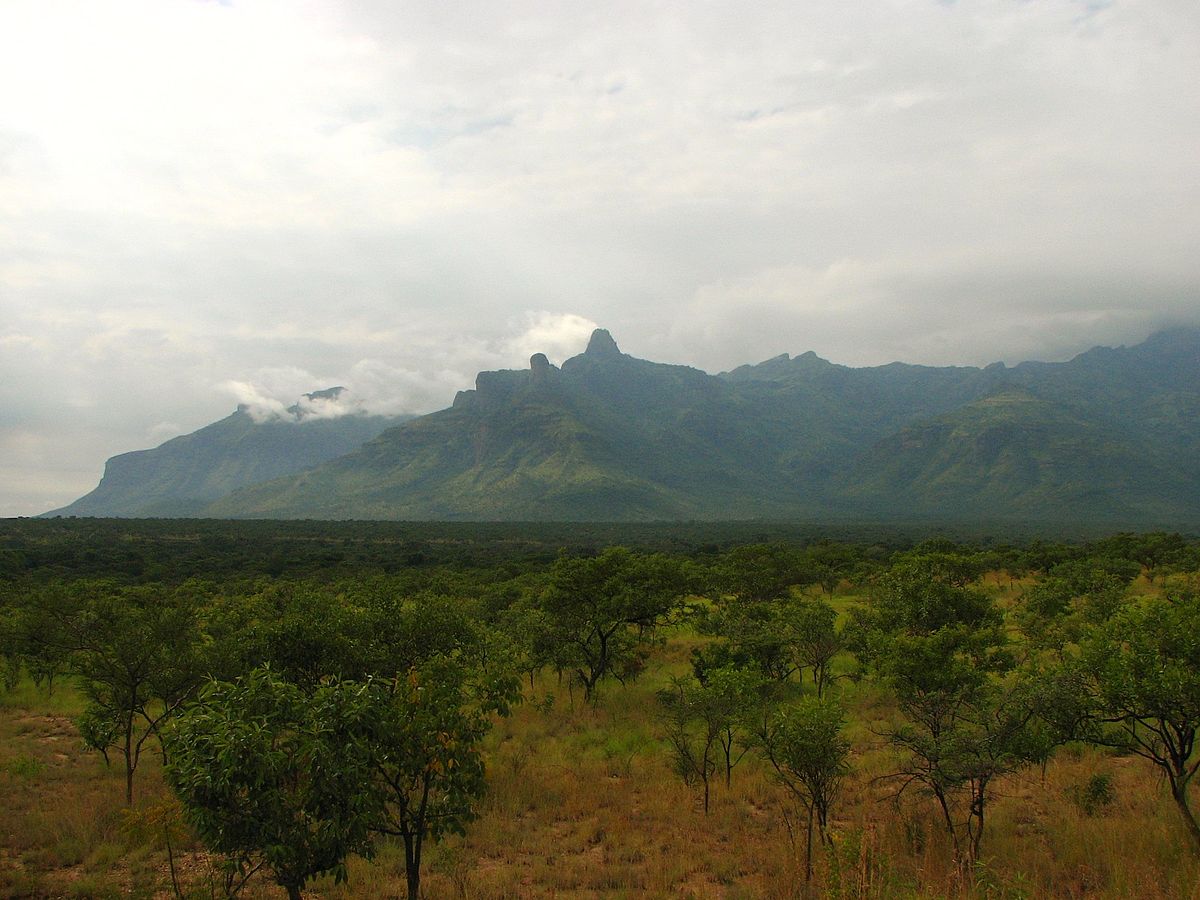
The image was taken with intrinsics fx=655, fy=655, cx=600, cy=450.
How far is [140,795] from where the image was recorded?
54.5 ft

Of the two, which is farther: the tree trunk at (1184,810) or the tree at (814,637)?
the tree at (814,637)

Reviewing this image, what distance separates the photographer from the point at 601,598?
26.5m

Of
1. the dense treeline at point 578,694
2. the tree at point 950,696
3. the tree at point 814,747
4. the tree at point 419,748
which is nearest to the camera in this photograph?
the dense treeline at point 578,694

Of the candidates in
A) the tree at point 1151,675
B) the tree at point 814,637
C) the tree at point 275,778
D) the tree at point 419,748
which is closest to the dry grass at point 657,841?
the tree at point 1151,675

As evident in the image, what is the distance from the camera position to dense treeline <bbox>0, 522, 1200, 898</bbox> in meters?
7.93

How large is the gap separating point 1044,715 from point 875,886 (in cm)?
438

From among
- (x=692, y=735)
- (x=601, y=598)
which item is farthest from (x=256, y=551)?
(x=692, y=735)

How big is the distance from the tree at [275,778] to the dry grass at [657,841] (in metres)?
4.53

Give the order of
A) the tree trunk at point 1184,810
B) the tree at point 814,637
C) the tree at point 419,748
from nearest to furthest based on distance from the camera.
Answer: the tree at point 419,748 < the tree trunk at point 1184,810 < the tree at point 814,637

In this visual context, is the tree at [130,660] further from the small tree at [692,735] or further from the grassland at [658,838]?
the small tree at [692,735]

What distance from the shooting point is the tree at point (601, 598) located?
2611 centimetres

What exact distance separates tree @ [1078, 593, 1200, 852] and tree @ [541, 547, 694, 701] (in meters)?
16.0

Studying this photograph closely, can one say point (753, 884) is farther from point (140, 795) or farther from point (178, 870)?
point (140, 795)

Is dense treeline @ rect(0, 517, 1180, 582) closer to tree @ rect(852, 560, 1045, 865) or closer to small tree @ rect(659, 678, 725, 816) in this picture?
tree @ rect(852, 560, 1045, 865)
